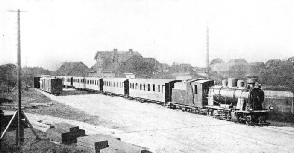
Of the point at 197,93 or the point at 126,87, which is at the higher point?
the point at 197,93

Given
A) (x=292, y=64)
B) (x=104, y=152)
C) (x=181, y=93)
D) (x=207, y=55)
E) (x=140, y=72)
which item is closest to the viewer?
(x=104, y=152)

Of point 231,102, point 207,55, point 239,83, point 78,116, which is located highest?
point 207,55

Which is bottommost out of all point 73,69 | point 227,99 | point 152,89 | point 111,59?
point 227,99

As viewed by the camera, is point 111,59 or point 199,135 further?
point 111,59

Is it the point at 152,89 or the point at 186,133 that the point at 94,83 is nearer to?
the point at 152,89

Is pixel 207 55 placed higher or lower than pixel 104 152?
higher

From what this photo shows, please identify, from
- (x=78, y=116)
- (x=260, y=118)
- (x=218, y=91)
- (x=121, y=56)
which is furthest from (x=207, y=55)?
(x=121, y=56)

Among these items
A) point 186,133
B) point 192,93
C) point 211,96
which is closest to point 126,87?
point 192,93

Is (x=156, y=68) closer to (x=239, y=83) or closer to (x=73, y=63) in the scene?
(x=73, y=63)
